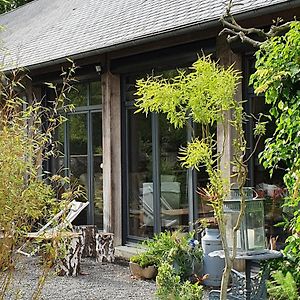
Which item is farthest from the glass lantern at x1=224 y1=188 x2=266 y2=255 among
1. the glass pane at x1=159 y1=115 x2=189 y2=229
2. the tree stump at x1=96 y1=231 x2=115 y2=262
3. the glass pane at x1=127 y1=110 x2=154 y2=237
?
the glass pane at x1=127 y1=110 x2=154 y2=237

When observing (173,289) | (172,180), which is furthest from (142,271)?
(173,289)

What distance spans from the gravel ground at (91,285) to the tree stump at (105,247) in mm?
253

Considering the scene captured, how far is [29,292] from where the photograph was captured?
6898mm

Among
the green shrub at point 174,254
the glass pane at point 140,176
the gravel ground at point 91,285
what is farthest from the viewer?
the glass pane at point 140,176

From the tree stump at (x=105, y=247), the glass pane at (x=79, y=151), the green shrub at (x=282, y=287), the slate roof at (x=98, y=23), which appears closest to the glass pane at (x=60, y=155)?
the glass pane at (x=79, y=151)

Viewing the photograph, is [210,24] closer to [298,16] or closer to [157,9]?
[298,16]

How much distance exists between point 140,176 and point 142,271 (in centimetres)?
213

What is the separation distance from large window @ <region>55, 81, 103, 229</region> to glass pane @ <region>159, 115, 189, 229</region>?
1572 millimetres

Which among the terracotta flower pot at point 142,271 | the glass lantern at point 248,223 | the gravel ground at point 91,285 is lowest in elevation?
the gravel ground at point 91,285

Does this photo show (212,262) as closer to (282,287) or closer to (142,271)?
(142,271)

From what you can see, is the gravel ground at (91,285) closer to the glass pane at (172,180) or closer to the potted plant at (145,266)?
the potted plant at (145,266)

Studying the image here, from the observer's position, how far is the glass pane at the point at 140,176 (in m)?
9.02

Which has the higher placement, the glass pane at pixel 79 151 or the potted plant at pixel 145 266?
the glass pane at pixel 79 151

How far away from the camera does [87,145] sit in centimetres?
1036
